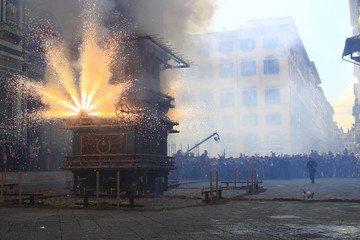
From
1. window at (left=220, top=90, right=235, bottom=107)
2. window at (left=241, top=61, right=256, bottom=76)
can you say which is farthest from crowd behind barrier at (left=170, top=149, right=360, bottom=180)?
window at (left=241, top=61, right=256, bottom=76)

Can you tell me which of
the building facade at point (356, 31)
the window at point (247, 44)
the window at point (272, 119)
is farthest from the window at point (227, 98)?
the building facade at point (356, 31)

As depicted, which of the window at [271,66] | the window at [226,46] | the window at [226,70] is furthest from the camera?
the window at [226,46]

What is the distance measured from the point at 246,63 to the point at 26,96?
137 ft

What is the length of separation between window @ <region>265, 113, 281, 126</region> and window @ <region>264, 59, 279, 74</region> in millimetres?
6062

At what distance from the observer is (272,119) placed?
2340 inches

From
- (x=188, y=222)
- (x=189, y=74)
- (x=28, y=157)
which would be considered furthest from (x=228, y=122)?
(x=188, y=222)

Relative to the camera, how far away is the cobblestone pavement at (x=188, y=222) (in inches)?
298

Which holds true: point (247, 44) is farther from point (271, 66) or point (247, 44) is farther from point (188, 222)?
point (188, 222)

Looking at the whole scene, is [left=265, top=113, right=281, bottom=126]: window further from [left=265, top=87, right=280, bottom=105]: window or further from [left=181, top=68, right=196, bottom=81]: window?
[left=181, top=68, right=196, bottom=81]: window

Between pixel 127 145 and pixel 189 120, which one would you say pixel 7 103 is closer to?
pixel 127 145

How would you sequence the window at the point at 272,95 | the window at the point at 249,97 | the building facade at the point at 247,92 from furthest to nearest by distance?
the window at the point at 249,97
the window at the point at 272,95
the building facade at the point at 247,92

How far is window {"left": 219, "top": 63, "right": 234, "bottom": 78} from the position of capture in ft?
207

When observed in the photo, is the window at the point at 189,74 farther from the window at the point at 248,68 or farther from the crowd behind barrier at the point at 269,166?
the crowd behind barrier at the point at 269,166

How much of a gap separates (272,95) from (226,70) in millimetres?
7876
